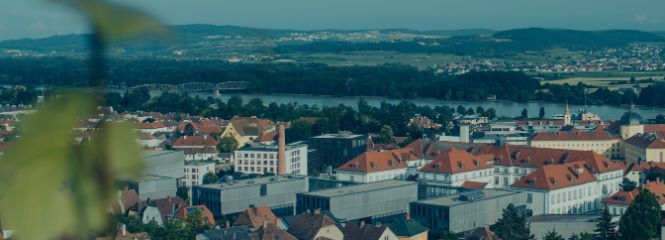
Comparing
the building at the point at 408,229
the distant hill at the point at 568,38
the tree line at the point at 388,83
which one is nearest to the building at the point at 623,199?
the building at the point at 408,229

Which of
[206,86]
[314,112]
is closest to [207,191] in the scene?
[314,112]

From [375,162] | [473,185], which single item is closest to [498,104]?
[375,162]

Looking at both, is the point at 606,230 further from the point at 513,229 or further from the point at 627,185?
the point at 627,185

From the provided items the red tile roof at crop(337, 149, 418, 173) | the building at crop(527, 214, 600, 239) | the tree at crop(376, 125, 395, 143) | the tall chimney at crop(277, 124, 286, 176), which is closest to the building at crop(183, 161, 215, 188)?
the tall chimney at crop(277, 124, 286, 176)

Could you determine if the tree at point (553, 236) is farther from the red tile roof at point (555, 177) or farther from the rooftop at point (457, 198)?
the red tile roof at point (555, 177)

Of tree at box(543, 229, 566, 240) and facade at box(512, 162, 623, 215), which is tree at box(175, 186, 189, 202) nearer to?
facade at box(512, 162, 623, 215)

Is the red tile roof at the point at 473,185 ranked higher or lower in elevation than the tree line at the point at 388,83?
higher

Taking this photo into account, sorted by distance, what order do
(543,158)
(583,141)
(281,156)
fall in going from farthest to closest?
(583,141)
(281,156)
(543,158)
